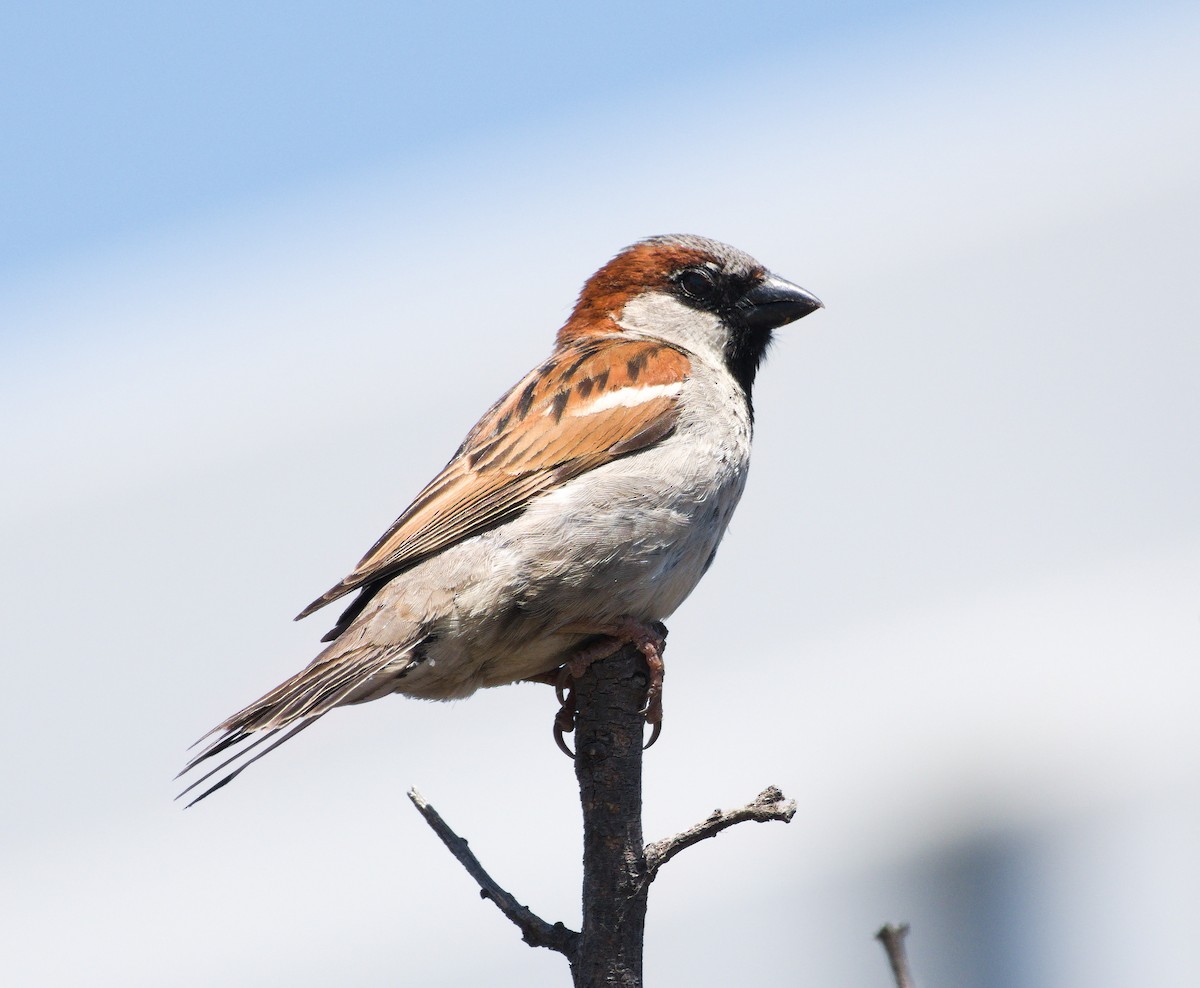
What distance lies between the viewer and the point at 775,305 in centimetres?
426

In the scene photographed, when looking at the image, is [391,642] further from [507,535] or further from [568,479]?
[568,479]

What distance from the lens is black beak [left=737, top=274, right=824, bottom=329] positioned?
14.0 ft

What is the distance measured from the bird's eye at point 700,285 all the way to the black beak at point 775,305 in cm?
9

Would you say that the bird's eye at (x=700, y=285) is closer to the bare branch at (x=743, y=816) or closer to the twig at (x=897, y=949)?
the bare branch at (x=743, y=816)

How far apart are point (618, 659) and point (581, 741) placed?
1.32 ft

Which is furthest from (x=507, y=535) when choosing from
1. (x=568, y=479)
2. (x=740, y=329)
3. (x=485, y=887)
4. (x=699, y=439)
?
(x=740, y=329)

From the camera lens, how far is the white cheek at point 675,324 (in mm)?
4223

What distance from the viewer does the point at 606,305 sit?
440 centimetres

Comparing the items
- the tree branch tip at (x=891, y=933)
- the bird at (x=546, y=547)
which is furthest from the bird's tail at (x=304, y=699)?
the tree branch tip at (x=891, y=933)

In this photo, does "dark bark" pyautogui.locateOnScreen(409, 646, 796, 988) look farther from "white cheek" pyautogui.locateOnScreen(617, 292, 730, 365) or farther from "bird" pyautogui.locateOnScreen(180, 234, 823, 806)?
"white cheek" pyautogui.locateOnScreen(617, 292, 730, 365)

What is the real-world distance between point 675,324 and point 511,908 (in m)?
2.16

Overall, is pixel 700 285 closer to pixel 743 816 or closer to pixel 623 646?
pixel 623 646

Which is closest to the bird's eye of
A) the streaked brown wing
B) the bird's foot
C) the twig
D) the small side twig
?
the streaked brown wing

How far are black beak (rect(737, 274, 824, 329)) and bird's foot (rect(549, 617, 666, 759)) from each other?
1.31 m
